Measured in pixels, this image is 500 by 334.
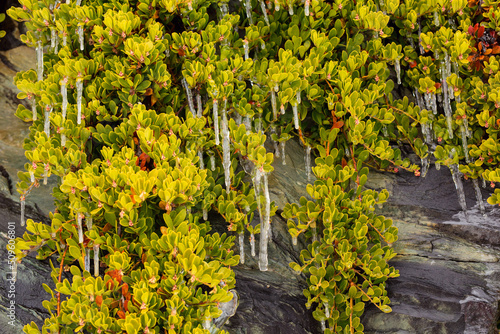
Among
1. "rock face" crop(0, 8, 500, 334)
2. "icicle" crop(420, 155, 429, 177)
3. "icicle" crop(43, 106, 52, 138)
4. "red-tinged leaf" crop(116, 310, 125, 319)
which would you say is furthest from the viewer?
"icicle" crop(420, 155, 429, 177)

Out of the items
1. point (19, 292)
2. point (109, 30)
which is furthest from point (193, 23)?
point (19, 292)

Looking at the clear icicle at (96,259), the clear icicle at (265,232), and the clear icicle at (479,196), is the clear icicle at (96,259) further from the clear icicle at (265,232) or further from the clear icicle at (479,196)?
the clear icicle at (479,196)

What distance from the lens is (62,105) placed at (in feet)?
9.73

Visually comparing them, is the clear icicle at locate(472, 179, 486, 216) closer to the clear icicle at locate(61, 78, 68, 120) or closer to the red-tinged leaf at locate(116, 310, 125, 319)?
the red-tinged leaf at locate(116, 310, 125, 319)

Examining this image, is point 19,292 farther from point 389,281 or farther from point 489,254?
point 489,254

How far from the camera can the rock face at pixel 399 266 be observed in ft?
9.48

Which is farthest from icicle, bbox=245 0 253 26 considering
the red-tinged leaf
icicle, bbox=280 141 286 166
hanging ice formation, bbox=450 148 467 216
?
the red-tinged leaf

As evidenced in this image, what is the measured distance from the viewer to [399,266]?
10.8ft

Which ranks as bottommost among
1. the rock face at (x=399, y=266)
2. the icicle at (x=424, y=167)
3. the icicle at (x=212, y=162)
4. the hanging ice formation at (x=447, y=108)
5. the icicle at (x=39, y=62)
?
the rock face at (x=399, y=266)

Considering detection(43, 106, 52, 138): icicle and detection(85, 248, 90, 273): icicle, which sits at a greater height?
detection(43, 106, 52, 138): icicle

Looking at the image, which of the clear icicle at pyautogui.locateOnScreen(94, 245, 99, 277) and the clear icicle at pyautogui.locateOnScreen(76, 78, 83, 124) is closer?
the clear icicle at pyautogui.locateOnScreen(94, 245, 99, 277)

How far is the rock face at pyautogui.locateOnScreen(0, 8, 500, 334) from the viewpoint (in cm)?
289

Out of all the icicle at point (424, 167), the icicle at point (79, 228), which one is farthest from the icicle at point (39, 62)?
the icicle at point (424, 167)

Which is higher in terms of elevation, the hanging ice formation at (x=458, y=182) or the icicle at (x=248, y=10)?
the icicle at (x=248, y=10)
